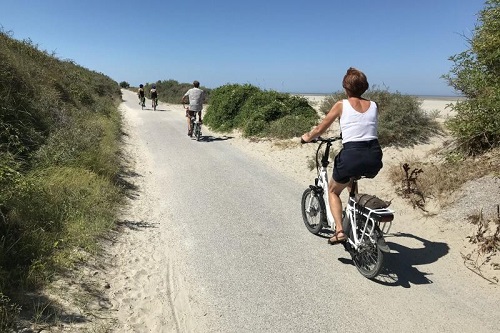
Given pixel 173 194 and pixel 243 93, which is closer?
pixel 173 194

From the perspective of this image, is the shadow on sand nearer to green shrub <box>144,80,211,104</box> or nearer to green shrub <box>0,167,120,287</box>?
green shrub <box>0,167,120,287</box>

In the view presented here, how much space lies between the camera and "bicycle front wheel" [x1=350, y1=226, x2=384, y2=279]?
422cm

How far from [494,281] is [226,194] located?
4.78 m

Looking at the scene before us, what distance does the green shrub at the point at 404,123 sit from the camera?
33.4 feet

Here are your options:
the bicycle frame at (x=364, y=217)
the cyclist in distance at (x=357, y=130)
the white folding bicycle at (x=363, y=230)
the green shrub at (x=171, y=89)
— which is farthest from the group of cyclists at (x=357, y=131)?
the green shrub at (x=171, y=89)

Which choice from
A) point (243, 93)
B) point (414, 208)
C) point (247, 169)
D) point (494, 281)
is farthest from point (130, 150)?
point (494, 281)

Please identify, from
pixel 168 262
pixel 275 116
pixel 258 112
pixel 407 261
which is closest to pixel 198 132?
pixel 258 112

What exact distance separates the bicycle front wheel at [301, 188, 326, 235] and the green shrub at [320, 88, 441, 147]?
5.06 meters

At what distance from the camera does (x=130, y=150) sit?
12.3 m

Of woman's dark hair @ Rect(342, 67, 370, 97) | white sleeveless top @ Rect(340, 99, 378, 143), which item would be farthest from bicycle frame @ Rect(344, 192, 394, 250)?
woman's dark hair @ Rect(342, 67, 370, 97)

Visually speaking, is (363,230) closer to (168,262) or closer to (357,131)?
(357,131)

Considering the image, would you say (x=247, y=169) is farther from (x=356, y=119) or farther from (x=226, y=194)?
(x=356, y=119)

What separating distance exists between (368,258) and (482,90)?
4918 millimetres

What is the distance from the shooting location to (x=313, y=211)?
5832 millimetres
